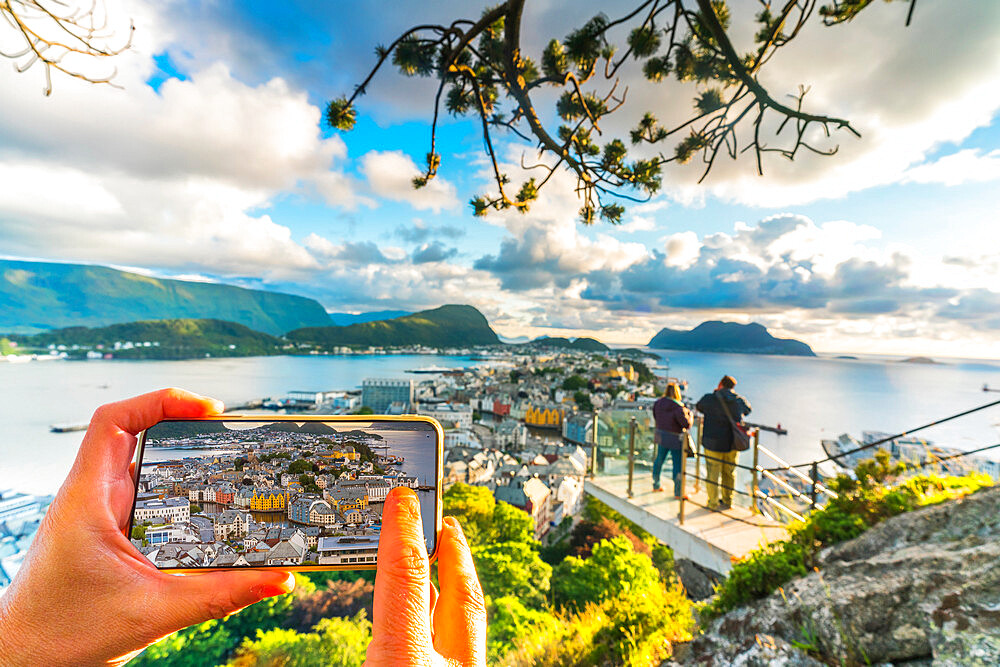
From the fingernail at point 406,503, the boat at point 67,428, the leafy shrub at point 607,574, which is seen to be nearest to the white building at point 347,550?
the fingernail at point 406,503

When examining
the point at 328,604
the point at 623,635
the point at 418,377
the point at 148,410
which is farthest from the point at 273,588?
the point at 418,377

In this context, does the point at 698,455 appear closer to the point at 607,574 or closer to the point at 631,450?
the point at 631,450

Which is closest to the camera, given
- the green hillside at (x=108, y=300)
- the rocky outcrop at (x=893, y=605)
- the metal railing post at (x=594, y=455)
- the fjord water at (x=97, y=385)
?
the rocky outcrop at (x=893, y=605)

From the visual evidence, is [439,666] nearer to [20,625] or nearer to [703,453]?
[20,625]

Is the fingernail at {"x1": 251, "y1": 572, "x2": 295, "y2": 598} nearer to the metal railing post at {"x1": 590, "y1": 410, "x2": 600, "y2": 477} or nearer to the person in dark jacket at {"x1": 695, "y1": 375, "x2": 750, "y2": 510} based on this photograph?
the person in dark jacket at {"x1": 695, "y1": 375, "x2": 750, "y2": 510}

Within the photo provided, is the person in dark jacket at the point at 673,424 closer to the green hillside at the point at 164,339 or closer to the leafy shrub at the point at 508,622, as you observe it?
the leafy shrub at the point at 508,622
